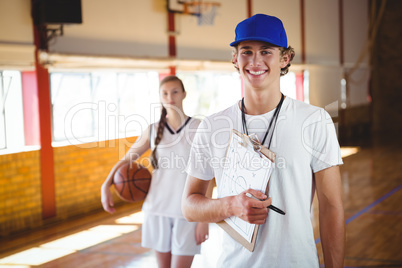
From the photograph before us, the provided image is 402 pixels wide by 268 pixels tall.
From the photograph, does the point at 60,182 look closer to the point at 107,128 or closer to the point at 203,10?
the point at 107,128

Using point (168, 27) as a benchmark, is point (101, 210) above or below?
below

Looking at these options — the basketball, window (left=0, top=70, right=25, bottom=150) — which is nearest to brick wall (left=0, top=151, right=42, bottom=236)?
window (left=0, top=70, right=25, bottom=150)

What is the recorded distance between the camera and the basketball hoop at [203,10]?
25.4ft

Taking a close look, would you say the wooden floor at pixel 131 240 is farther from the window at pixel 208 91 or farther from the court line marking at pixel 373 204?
the window at pixel 208 91

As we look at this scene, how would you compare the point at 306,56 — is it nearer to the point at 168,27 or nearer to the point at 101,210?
the point at 168,27

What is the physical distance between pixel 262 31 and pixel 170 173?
1.78m

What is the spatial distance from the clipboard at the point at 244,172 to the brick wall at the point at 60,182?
4.36 metres

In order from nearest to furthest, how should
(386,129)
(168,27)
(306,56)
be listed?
(168,27), (306,56), (386,129)

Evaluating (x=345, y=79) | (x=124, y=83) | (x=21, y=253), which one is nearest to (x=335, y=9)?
(x=345, y=79)

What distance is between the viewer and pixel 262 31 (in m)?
1.53

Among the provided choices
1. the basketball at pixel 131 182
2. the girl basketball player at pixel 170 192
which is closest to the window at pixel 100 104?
the basketball at pixel 131 182

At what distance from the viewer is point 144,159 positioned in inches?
280

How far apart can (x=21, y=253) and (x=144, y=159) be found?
2.83 m

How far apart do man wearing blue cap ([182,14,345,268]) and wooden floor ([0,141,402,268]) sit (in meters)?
2.72
